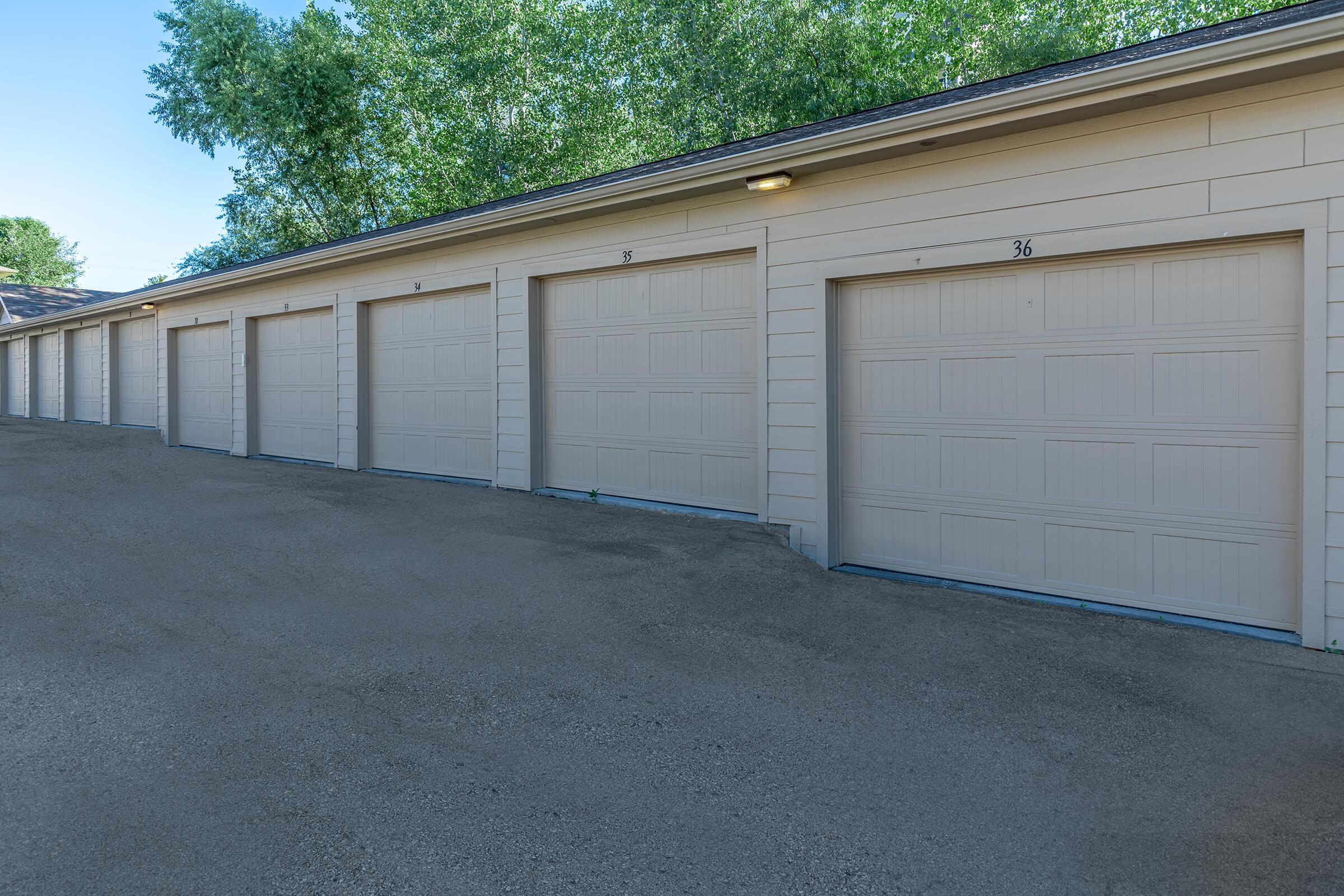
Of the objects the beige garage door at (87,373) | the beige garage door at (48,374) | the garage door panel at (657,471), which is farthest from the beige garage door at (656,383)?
the beige garage door at (48,374)

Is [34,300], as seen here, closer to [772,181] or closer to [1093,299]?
[772,181]

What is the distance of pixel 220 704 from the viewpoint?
11.0ft

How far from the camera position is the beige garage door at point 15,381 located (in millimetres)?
20266

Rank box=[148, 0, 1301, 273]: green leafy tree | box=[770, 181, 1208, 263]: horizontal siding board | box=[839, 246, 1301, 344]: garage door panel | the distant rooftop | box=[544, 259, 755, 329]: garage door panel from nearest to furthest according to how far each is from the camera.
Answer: box=[839, 246, 1301, 344]: garage door panel, box=[770, 181, 1208, 263]: horizontal siding board, box=[544, 259, 755, 329]: garage door panel, box=[148, 0, 1301, 273]: green leafy tree, the distant rooftop

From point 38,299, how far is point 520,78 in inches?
681

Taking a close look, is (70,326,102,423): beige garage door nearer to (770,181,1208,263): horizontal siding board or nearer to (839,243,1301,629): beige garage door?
(770,181,1208,263): horizontal siding board

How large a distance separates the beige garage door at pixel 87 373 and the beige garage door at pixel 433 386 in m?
10.4

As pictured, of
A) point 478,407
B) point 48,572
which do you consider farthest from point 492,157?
point 48,572

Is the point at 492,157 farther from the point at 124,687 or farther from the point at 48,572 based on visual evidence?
the point at 124,687

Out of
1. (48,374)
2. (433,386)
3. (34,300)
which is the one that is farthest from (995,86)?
(34,300)

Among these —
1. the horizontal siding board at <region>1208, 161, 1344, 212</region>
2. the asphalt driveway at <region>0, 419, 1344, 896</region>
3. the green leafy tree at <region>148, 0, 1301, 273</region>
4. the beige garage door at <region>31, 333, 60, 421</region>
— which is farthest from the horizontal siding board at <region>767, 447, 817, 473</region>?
the beige garage door at <region>31, 333, 60, 421</region>

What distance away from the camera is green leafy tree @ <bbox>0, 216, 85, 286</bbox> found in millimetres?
49656

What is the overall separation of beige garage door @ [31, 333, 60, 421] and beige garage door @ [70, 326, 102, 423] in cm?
78

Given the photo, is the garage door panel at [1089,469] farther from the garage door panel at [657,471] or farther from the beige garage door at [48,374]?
the beige garage door at [48,374]
